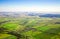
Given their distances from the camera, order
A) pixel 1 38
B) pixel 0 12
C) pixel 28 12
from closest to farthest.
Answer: pixel 1 38 < pixel 0 12 < pixel 28 12

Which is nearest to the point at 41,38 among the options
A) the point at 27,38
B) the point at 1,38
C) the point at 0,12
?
the point at 27,38

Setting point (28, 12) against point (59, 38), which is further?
point (28, 12)

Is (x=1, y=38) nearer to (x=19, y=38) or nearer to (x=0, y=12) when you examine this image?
(x=19, y=38)

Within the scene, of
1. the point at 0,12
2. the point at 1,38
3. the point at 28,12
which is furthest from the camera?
the point at 28,12

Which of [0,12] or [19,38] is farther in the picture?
[0,12]

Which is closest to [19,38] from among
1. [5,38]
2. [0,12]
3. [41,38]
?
[5,38]

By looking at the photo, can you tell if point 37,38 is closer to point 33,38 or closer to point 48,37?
point 33,38

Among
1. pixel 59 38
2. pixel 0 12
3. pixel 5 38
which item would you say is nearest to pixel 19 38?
pixel 5 38
